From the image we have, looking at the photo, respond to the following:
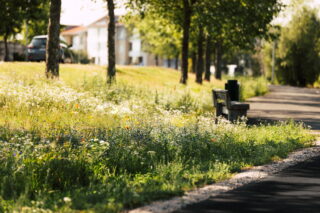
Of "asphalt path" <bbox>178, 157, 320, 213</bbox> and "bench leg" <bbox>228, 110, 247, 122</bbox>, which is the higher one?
"bench leg" <bbox>228, 110, 247, 122</bbox>

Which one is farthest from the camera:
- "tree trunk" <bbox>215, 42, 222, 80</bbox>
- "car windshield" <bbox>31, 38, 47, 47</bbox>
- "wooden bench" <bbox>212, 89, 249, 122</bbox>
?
"tree trunk" <bbox>215, 42, 222, 80</bbox>

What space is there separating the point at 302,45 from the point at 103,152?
220 ft

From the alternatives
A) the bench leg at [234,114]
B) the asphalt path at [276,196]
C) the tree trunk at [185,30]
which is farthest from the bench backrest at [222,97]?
the tree trunk at [185,30]

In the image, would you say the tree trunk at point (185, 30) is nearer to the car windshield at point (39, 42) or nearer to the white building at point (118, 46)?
the car windshield at point (39, 42)

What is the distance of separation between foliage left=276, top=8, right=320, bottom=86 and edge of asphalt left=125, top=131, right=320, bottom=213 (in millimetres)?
63054

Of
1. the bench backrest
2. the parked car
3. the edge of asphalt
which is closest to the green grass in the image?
the edge of asphalt

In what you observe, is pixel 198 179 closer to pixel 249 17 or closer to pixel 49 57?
pixel 49 57

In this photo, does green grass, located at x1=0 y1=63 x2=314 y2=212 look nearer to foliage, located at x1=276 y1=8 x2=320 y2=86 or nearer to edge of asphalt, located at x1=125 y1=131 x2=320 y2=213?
edge of asphalt, located at x1=125 y1=131 x2=320 y2=213

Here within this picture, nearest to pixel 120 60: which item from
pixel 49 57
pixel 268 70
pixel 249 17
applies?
pixel 268 70

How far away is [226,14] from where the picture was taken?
32844 millimetres

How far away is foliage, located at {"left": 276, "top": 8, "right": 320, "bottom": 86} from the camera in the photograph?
237 feet

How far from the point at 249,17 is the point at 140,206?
93.7ft

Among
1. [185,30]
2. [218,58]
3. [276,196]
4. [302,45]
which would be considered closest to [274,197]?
[276,196]

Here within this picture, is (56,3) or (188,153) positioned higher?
(56,3)
